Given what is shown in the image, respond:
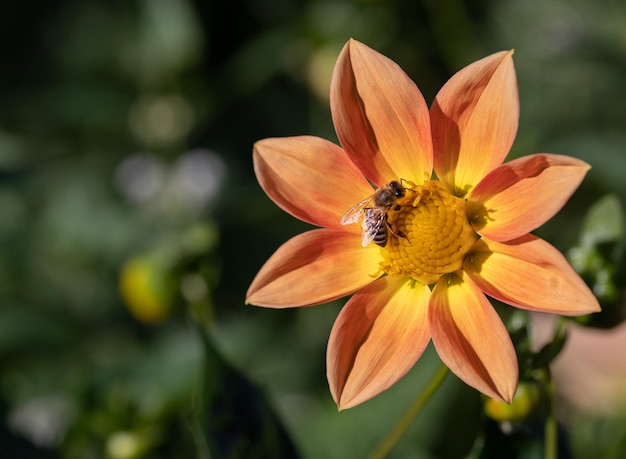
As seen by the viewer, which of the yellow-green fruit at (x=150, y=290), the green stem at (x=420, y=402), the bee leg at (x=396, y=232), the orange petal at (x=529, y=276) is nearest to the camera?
the orange petal at (x=529, y=276)

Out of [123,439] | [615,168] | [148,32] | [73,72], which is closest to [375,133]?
[123,439]

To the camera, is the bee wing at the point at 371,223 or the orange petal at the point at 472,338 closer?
the orange petal at the point at 472,338

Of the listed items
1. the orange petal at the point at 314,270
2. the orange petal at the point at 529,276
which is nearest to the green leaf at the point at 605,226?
the orange petal at the point at 529,276

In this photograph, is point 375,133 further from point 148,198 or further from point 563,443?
point 148,198

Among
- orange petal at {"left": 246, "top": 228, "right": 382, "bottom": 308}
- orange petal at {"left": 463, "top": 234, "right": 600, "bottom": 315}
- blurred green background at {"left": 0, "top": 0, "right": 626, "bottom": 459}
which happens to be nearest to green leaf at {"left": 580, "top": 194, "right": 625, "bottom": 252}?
orange petal at {"left": 463, "top": 234, "right": 600, "bottom": 315}

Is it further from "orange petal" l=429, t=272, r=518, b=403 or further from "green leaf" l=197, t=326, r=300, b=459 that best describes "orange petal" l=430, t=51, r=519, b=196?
"green leaf" l=197, t=326, r=300, b=459

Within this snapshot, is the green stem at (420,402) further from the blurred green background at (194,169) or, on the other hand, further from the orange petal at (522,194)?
the blurred green background at (194,169)

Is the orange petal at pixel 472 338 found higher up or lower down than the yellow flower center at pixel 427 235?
lower down
